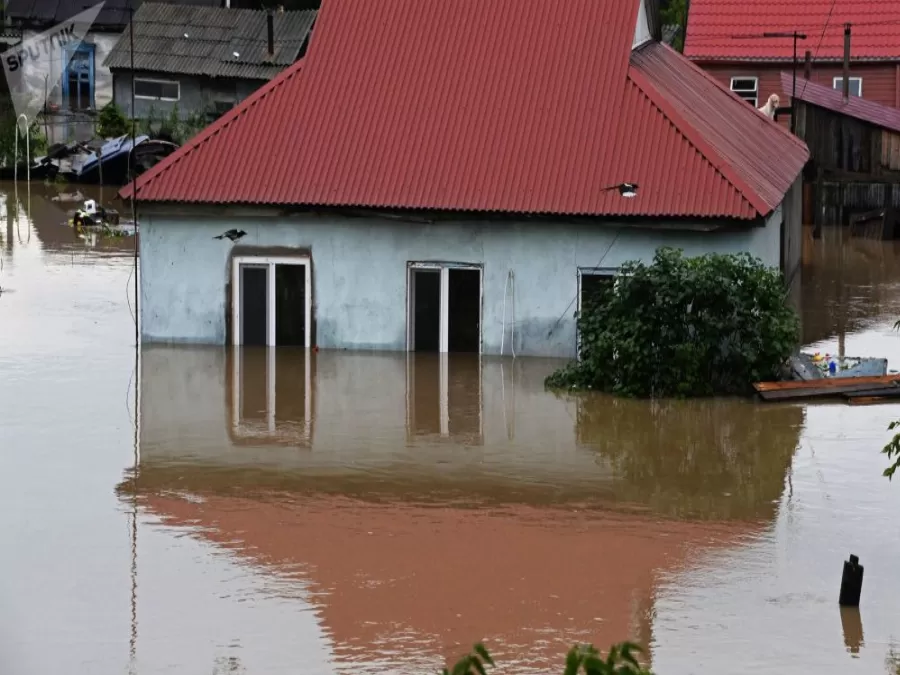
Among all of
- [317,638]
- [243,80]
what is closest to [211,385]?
[317,638]

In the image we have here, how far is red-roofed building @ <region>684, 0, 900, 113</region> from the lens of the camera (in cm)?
4825

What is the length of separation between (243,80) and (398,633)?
42.9 m

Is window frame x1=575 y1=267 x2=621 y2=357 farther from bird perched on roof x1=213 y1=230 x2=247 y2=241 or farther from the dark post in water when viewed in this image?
the dark post in water

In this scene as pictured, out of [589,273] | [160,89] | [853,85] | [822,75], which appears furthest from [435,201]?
[160,89]

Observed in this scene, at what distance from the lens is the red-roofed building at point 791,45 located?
158 feet

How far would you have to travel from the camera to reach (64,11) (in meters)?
62.6

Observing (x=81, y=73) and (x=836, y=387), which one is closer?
(x=836, y=387)

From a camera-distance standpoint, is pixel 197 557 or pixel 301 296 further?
pixel 301 296

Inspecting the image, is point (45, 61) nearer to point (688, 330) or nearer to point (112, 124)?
point (112, 124)

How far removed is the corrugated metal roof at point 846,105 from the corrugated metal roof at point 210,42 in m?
17.5

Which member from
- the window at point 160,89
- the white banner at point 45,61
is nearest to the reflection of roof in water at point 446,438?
the window at point 160,89

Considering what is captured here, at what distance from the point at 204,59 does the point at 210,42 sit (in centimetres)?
98

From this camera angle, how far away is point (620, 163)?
25.0 m

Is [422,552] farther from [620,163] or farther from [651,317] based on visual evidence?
[620,163]
